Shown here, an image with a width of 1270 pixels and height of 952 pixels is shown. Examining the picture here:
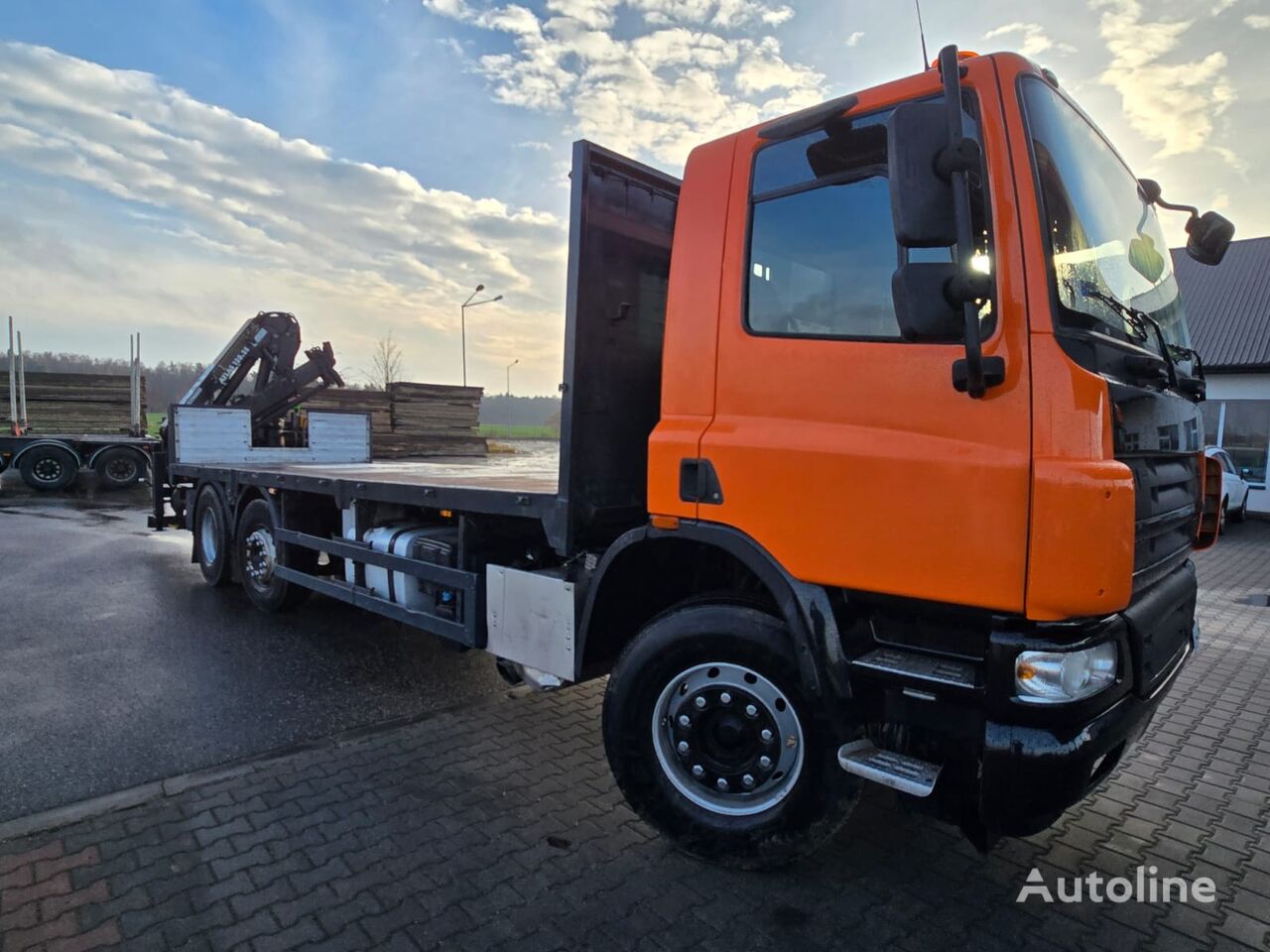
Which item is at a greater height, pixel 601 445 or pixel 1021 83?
pixel 1021 83

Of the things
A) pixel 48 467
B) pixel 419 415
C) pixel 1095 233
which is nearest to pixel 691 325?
pixel 1095 233

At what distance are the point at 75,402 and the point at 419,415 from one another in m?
9.43

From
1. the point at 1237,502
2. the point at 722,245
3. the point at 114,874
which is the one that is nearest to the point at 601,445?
the point at 722,245

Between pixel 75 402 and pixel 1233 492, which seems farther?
pixel 75 402

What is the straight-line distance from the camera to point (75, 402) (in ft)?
68.6

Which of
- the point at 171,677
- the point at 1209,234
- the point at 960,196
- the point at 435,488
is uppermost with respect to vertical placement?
the point at 1209,234

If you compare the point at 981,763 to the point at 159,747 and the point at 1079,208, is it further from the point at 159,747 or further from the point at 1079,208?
the point at 159,747

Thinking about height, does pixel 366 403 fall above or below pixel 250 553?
above

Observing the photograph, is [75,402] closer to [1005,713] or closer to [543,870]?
[543,870]

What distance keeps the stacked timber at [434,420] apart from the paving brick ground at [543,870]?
656 inches

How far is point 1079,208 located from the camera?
268 cm

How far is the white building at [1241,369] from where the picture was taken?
17.6 metres

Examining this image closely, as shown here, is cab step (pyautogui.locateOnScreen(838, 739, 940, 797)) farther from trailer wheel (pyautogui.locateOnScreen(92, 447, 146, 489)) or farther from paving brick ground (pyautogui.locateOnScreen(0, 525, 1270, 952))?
trailer wheel (pyautogui.locateOnScreen(92, 447, 146, 489))

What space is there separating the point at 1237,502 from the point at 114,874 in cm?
1964
